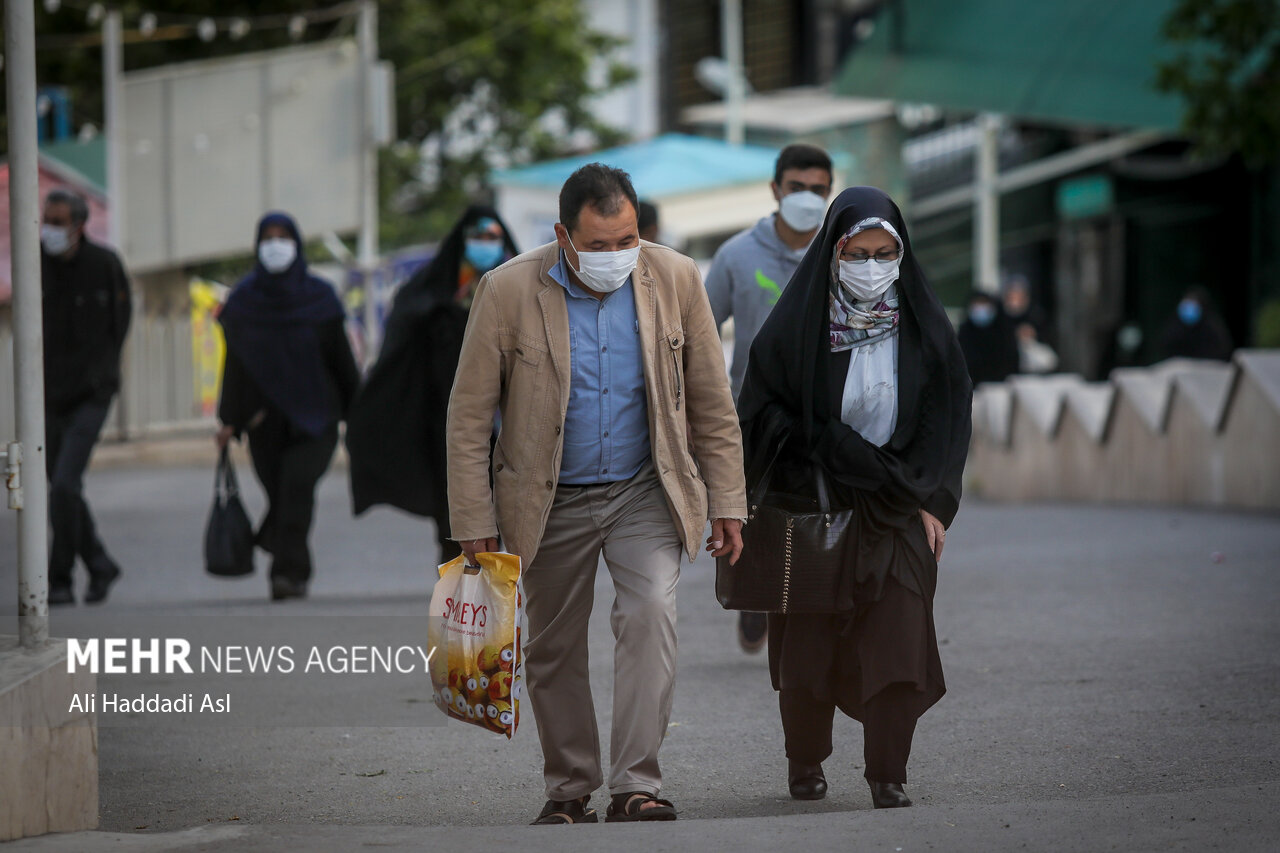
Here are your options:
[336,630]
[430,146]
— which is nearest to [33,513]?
[336,630]

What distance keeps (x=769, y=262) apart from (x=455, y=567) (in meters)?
2.29

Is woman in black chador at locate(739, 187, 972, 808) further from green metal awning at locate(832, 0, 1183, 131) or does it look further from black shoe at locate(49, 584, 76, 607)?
green metal awning at locate(832, 0, 1183, 131)

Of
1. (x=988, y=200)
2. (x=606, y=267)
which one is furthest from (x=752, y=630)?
(x=988, y=200)

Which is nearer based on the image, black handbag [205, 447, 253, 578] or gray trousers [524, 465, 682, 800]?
gray trousers [524, 465, 682, 800]

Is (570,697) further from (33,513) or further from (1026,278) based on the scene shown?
(1026,278)

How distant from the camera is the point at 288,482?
8.34 meters

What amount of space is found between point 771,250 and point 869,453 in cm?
196

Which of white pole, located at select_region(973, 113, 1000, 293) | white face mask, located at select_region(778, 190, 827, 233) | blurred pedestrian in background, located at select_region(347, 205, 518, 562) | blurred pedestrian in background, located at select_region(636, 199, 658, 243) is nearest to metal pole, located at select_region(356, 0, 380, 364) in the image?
white pole, located at select_region(973, 113, 1000, 293)

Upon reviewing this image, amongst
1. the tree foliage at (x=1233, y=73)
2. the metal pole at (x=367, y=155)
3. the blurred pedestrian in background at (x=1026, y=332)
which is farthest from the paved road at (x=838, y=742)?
the metal pole at (x=367, y=155)

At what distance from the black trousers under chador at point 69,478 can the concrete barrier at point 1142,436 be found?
267 inches

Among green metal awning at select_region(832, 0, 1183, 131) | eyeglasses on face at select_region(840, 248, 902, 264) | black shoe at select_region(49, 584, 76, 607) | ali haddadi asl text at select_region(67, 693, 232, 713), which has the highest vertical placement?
green metal awning at select_region(832, 0, 1183, 131)

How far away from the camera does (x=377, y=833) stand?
390cm

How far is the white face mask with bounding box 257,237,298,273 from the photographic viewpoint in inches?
332

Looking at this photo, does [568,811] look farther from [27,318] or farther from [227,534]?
[227,534]
